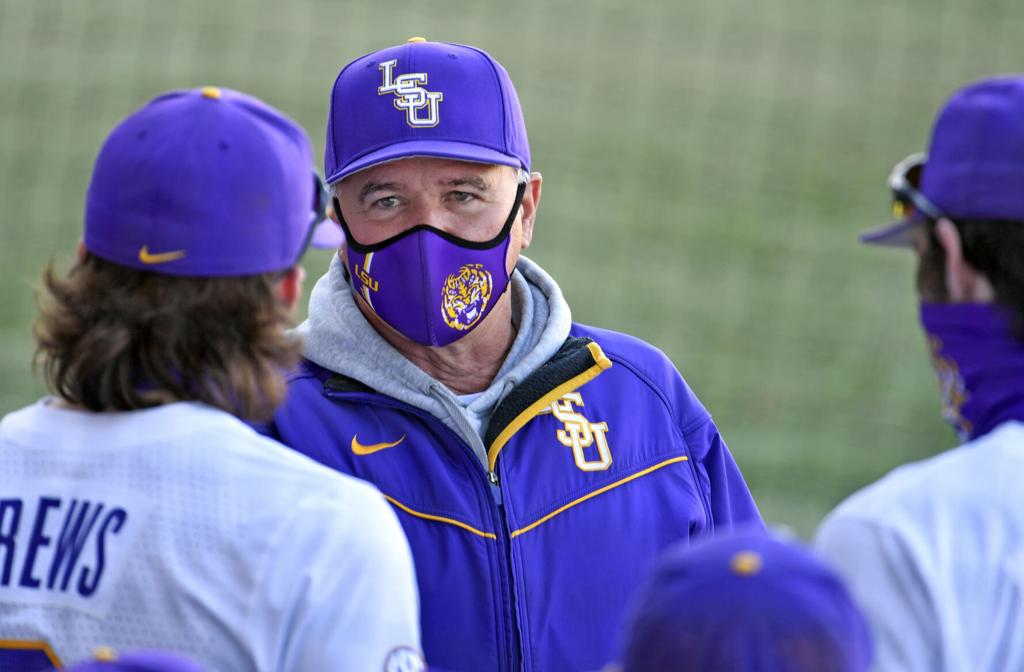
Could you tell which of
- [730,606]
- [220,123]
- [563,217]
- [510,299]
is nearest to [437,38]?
[563,217]

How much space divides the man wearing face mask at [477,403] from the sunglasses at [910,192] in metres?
0.95

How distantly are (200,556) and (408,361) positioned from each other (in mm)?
1119

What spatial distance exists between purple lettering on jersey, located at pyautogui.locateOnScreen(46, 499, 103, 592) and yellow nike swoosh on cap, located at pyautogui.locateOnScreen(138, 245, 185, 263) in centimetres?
35

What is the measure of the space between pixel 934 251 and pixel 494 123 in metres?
1.22

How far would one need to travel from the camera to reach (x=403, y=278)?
3.08 m

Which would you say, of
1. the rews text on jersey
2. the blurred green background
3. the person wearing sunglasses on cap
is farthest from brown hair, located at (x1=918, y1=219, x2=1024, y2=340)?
the blurred green background

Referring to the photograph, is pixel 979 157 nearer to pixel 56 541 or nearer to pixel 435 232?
pixel 435 232

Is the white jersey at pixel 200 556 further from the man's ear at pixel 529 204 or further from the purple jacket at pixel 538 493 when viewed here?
the man's ear at pixel 529 204

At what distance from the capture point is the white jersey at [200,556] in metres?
2.02

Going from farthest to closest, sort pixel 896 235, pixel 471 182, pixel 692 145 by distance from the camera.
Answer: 1. pixel 692 145
2. pixel 471 182
3. pixel 896 235

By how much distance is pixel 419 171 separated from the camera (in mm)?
3143

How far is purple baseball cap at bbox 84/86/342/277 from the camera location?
2.12m

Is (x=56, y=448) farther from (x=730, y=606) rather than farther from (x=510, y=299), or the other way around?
(x=510, y=299)

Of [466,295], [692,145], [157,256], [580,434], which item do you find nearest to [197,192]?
[157,256]
